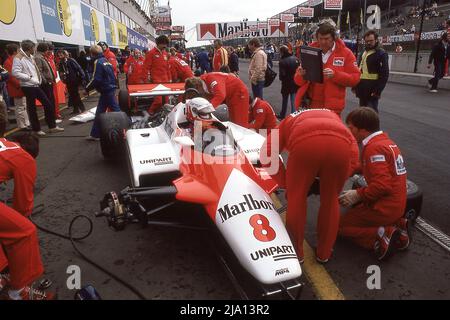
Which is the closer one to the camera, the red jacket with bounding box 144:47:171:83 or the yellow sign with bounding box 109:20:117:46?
the red jacket with bounding box 144:47:171:83

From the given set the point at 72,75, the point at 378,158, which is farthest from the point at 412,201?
the point at 72,75

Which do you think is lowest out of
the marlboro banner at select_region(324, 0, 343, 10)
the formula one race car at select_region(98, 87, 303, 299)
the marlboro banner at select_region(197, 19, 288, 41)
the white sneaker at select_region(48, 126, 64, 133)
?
the white sneaker at select_region(48, 126, 64, 133)

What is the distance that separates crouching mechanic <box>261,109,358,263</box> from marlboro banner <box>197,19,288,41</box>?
2944 cm

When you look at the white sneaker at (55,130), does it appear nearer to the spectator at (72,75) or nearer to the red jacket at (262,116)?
the spectator at (72,75)

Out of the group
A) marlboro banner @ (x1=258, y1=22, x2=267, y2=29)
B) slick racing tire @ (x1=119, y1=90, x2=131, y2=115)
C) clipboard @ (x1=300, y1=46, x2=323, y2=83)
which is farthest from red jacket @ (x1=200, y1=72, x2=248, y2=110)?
marlboro banner @ (x1=258, y1=22, x2=267, y2=29)

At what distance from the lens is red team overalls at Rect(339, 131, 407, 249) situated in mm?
2938

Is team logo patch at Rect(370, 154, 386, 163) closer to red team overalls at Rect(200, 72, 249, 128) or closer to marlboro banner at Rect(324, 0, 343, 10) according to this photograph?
red team overalls at Rect(200, 72, 249, 128)

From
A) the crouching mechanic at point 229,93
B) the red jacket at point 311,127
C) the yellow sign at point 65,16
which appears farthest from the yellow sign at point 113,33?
the red jacket at point 311,127

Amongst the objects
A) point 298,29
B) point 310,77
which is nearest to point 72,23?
point 310,77

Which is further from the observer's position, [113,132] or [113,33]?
[113,33]

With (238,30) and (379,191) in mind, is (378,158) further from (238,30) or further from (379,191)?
(238,30)

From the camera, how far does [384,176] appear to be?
2924 millimetres

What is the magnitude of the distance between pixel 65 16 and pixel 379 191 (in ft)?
44.6
